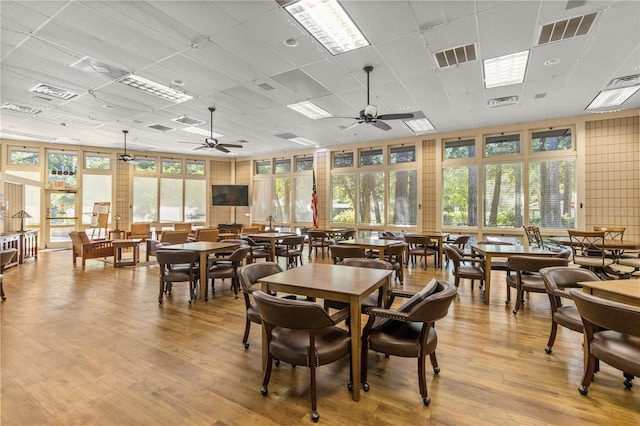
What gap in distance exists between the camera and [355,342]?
2.22m

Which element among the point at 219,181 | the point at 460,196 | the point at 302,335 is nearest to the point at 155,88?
the point at 302,335

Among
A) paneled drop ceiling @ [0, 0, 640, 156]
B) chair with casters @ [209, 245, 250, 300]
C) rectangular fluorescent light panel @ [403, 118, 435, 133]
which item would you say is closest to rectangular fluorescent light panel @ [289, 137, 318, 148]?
paneled drop ceiling @ [0, 0, 640, 156]

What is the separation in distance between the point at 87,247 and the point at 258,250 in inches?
173

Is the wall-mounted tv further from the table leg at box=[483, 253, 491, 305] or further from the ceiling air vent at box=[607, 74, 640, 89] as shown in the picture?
the ceiling air vent at box=[607, 74, 640, 89]

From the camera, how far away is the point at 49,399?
2.24 meters

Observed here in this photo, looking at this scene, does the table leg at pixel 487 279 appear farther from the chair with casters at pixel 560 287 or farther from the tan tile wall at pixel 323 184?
the tan tile wall at pixel 323 184

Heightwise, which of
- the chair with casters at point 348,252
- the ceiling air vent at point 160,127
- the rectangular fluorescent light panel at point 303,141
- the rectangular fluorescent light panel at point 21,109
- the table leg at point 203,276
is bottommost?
the table leg at point 203,276

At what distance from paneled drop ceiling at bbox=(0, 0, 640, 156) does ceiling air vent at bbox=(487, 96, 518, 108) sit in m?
0.04

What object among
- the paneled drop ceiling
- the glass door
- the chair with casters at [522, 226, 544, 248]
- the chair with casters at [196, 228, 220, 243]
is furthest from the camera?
the glass door

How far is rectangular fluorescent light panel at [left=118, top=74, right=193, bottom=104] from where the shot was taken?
5.42m

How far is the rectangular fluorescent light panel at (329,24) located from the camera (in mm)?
3444

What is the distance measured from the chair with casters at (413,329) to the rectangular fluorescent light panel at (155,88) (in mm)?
5709

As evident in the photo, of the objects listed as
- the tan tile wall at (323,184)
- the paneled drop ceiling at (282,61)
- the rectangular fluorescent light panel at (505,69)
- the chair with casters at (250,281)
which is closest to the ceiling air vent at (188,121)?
the paneled drop ceiling at (282,61)

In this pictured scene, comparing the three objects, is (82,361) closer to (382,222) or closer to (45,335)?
(45,335)
